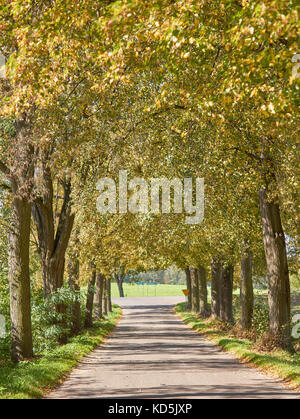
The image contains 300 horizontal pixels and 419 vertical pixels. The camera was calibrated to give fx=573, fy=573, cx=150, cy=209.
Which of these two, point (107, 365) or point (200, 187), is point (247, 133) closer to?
point (200, 187)

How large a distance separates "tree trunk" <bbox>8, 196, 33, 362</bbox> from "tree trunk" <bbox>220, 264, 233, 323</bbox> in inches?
699

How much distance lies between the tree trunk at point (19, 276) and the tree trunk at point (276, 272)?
25.4 feet

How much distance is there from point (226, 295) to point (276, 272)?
1424 centimetres

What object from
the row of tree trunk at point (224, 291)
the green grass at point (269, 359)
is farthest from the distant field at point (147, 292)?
the green grass at point (269, 359)

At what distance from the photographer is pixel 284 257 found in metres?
18.9

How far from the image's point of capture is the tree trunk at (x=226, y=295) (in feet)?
107

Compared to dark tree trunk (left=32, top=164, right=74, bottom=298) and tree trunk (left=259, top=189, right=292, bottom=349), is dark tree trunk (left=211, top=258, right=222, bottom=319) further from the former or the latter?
tree trunk (left=259, top=189, right=292, bottom=349)

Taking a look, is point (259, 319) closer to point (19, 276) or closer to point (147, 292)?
point (19, 276)

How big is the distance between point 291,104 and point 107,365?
1094 centimetres

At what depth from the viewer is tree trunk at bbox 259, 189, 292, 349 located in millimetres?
18672

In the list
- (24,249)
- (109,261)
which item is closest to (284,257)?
(24,249)

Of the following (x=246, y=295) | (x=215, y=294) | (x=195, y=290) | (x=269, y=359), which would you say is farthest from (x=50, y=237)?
(x=195, y=290)

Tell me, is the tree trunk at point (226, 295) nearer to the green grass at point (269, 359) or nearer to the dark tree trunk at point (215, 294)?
the dark tree trunk at point (215, 294)

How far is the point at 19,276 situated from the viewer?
53.1 feet
